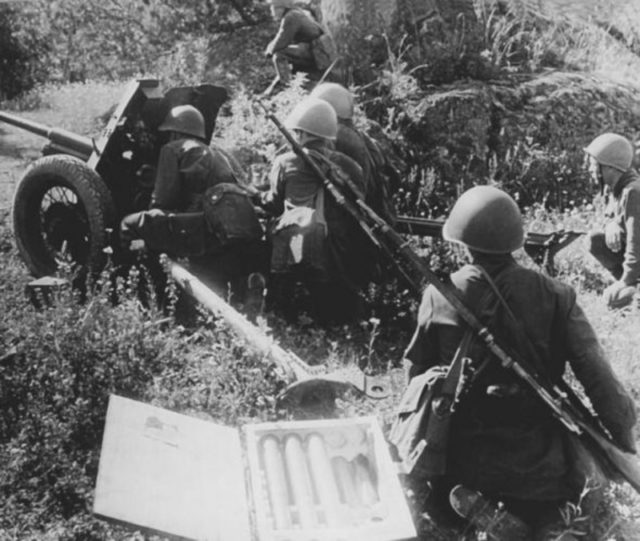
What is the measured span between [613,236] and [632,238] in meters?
0.27

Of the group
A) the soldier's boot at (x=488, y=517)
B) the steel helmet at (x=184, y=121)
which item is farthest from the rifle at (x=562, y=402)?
the steel helmet at (x=184, y=121)

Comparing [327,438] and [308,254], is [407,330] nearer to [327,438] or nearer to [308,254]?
[308,254]

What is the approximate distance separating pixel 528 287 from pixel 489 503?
41.5 inches

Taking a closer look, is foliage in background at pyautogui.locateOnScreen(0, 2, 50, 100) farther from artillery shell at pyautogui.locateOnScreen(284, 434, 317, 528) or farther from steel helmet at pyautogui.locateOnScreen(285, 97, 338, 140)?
artillery shell at pyautogui.locateOnScreen(284, 434, 317, 528)

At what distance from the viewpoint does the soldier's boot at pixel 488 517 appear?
373 centimetres

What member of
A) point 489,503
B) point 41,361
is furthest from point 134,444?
point 489,503

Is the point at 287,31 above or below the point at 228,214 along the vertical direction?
above

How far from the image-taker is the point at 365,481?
13.0 ft

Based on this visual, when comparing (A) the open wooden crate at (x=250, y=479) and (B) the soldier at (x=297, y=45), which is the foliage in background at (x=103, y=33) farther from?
(A) the open wooden crate at (x=250, y=479)

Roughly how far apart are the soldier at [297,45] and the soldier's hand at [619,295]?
4882mm

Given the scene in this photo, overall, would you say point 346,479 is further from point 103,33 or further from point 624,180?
point 103,33

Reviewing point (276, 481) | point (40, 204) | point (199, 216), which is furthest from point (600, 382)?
point (40, 204)

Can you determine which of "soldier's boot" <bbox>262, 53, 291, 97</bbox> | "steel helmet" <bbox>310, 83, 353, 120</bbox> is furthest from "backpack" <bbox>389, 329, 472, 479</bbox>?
"soldier's boot" <bbox>262, 53, 291, 97</bbox>

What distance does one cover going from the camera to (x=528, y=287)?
3.73 meters
